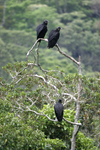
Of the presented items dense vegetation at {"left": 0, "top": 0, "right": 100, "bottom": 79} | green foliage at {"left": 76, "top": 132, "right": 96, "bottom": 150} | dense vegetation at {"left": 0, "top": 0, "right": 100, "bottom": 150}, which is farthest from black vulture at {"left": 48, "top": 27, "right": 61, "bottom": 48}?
dense vegetation at {"left": 0, "top": 0, "right": 100, "bottom": 79}

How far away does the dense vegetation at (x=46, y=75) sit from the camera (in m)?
5.89

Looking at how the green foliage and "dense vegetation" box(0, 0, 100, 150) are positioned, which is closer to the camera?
"dense vegetation" box(0, 0, 100, 150)

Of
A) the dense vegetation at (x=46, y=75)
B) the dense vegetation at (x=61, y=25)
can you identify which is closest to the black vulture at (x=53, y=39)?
the dense vegetation at (x=46, y=75)

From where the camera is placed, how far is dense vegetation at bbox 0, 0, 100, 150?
5.89 meters

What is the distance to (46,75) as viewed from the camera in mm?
7688

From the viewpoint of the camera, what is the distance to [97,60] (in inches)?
1476

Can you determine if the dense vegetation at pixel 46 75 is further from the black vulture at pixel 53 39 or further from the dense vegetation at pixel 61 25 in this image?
the black vulture at pixel 53 39

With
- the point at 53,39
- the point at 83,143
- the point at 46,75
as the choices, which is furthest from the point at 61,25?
the point at 83,143

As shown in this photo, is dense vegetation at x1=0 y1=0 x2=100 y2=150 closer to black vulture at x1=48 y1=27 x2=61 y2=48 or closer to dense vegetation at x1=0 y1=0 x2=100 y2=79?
dense vegetation at x1=0 y1=0 x2=100 y2=79

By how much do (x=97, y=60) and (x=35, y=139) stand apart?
33.0 metres

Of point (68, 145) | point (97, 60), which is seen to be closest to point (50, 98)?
point (68, 145)

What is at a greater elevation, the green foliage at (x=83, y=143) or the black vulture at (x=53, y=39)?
the black vulture at (x=53, y=39)

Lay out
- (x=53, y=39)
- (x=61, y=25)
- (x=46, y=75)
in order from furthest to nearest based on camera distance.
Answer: (x=61, y=25) → (x=46, y=75) → (x=53, y=39)

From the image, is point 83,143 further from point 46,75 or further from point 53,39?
point 53,39
